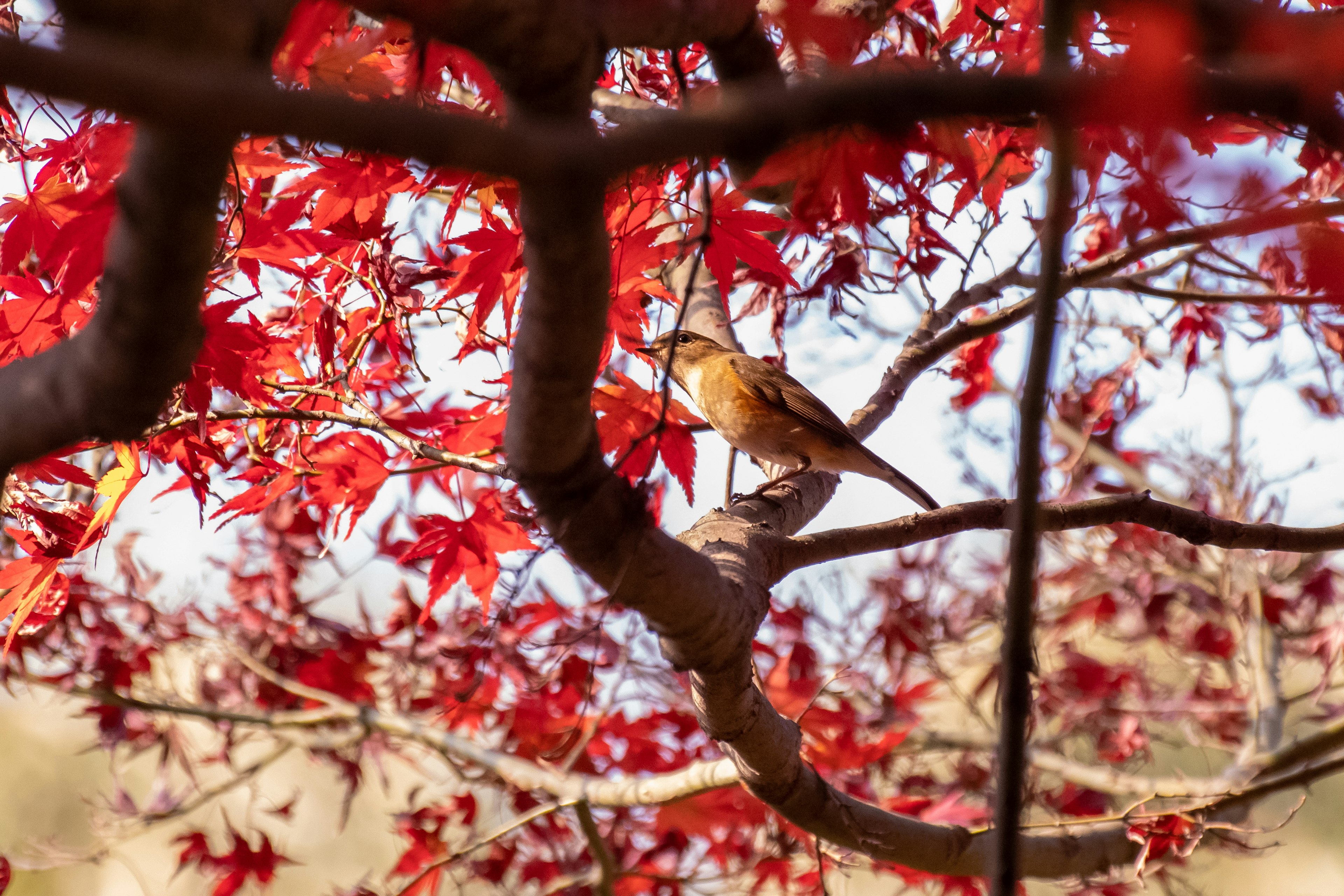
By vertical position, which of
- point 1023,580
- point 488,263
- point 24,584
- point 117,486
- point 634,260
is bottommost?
point 1023,580

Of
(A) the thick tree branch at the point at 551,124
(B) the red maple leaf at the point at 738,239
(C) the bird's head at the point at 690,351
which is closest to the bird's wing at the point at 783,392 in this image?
(C) the bird's head at the point at 690,351

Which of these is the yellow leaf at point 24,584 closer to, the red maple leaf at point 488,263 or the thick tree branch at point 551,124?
the red maple leaf at point 488,263

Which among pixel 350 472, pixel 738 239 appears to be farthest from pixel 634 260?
pixel 350 472

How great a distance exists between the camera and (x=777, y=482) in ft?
9.37

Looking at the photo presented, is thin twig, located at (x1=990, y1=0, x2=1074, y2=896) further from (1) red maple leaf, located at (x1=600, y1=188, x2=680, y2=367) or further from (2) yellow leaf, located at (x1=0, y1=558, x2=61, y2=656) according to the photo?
(2) yellow leaf, located at (x1=0, y1=558, x2=61, y2=656)

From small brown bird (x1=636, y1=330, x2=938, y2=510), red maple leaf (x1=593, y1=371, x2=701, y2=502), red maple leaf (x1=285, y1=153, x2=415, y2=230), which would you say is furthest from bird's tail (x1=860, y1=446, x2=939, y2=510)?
red maple leaf (x1=285, y1=153, x2=415, y2=230)

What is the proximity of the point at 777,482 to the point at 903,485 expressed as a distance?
2.83 ft

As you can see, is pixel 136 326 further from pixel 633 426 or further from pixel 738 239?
pixel 633 426

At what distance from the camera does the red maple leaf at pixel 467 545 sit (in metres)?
2.53

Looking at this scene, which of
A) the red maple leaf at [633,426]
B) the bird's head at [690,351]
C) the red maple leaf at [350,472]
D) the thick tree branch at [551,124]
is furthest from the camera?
the bird's head at [690,351]

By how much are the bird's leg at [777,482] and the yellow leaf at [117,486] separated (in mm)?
1513

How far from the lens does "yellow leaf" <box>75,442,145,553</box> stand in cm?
207

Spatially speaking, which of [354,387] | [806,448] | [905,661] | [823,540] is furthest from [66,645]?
[905,661]

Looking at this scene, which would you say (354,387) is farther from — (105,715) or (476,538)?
(105,715)
